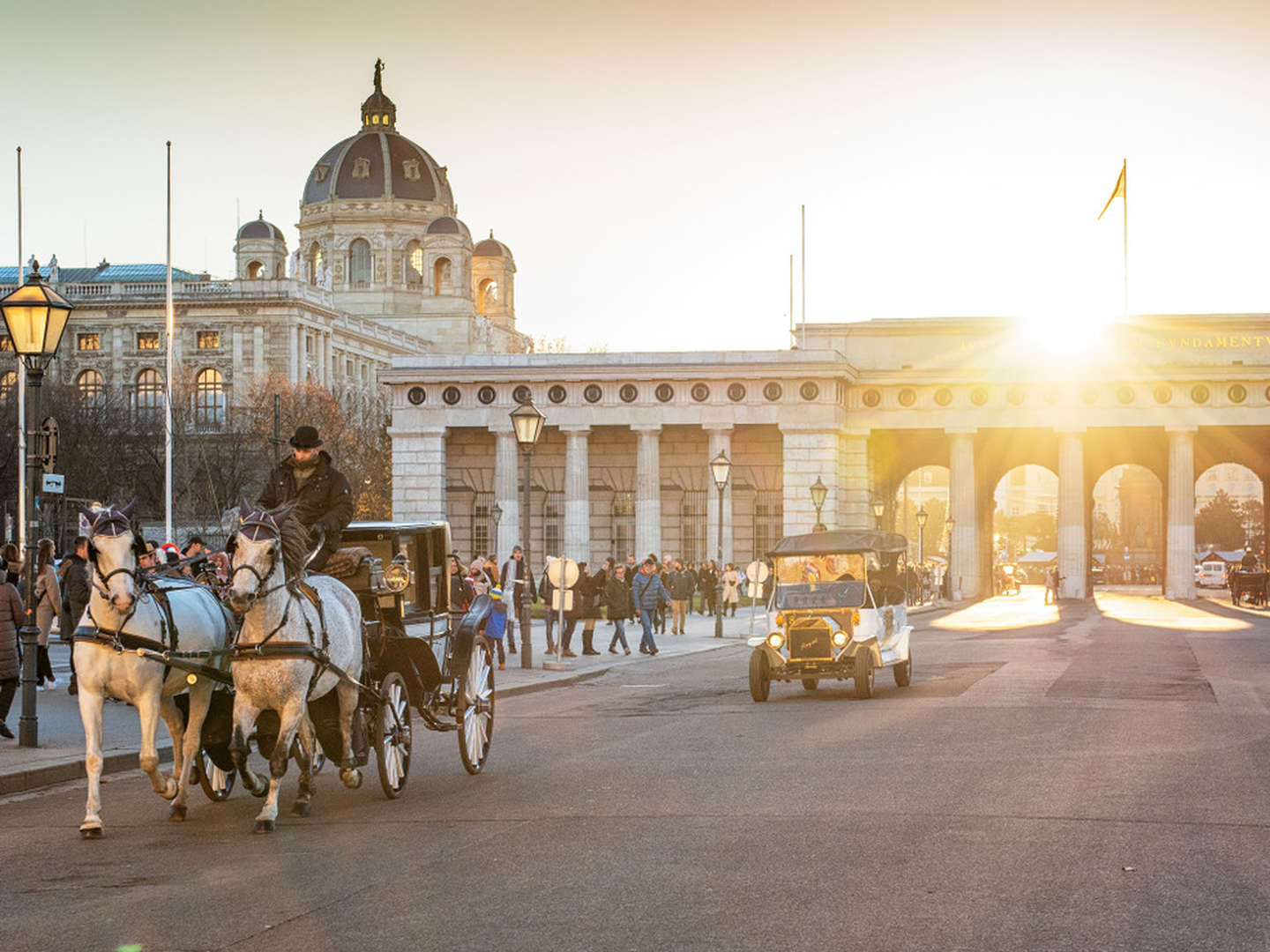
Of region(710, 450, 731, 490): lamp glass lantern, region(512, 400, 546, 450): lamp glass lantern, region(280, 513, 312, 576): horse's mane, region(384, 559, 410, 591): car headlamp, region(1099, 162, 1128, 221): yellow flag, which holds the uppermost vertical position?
region(1099, 162, 1128, 221): yellow flag

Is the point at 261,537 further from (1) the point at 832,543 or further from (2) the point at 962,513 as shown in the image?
(2) the point at 962,513

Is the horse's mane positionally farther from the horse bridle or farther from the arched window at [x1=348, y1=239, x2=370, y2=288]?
the arched window at [x1=348, y1=239, x2=370, y2=288]

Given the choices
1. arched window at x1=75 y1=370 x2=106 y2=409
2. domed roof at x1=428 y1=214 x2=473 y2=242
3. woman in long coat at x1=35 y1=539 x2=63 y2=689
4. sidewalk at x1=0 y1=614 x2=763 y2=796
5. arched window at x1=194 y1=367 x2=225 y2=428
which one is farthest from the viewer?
domed roof at x1=428 y1=214 x2=473 y2=242

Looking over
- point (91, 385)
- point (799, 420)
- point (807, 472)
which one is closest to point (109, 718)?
point (807, 472)

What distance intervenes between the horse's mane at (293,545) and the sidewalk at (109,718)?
375cm

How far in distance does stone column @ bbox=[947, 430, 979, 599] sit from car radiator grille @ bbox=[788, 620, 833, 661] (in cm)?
5472

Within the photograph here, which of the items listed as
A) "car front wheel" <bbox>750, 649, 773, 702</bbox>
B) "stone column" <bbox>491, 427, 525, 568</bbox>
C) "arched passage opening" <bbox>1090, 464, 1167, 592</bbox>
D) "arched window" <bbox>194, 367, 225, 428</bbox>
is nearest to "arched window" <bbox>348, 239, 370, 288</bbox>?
"arched window" <bbox>194, 367, 225, 428</bbox>

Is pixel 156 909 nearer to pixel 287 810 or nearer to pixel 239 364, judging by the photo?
pixel 287 810

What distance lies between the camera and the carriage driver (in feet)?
42.3

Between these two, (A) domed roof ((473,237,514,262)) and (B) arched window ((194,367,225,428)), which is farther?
(A) domed roof ((473,237,514,262))

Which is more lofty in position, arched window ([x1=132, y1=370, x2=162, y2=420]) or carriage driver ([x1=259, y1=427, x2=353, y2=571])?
arched window ([x1=132, y1=370, x2=162, y2=420])

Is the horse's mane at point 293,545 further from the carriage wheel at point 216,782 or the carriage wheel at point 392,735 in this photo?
the carriage wheel at point 216,782

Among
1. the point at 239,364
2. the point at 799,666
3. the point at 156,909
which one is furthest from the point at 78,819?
the point at 239,364

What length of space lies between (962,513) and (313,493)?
66.6 m
